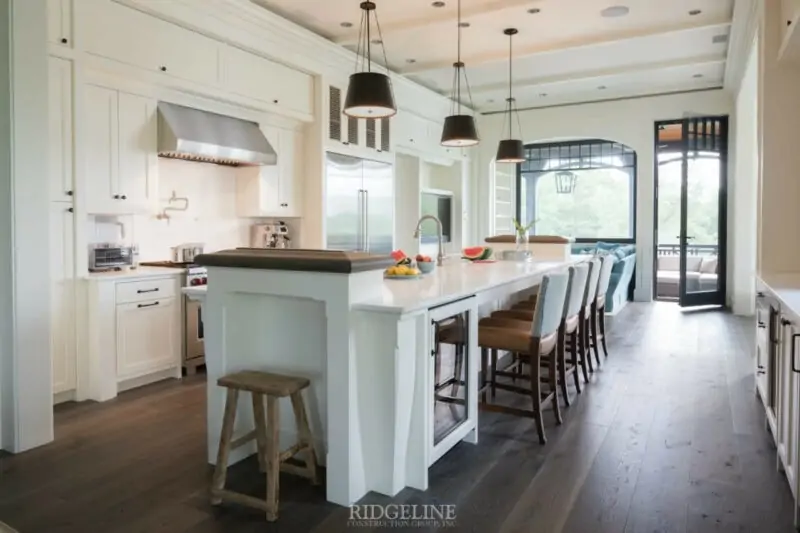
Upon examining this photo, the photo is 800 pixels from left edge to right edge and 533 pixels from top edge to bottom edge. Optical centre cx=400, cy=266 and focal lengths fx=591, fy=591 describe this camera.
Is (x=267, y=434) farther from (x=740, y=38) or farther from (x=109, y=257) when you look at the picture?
(x=740, y=38)

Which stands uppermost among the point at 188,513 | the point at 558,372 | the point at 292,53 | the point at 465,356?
the point at 292,53

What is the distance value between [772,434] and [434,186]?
718 cm

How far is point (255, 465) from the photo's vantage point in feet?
9.37

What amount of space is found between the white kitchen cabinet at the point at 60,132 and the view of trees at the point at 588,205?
27.6ft

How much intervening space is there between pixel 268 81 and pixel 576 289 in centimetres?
342

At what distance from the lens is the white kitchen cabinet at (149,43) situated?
3943mm

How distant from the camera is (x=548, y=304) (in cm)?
322

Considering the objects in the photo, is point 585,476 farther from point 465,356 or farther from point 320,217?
point 320,217

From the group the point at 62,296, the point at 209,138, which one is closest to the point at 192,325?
the point at 62,296

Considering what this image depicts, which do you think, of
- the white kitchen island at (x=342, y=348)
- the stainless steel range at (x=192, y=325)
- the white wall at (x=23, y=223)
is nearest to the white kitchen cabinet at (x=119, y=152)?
the stainless steel range at (x=192, y=325)

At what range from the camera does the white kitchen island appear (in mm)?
2430

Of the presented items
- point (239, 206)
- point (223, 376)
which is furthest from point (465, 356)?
point (239, 206)

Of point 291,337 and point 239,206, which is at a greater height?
point 239,206

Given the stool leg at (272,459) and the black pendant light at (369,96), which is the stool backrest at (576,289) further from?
the stool leg at (272,459)
